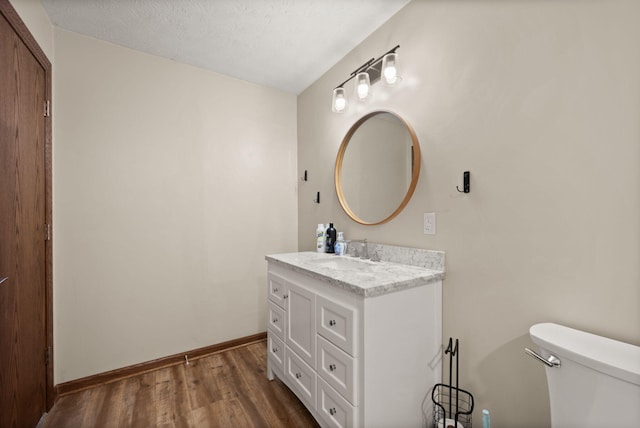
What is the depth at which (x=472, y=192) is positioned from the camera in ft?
4.23

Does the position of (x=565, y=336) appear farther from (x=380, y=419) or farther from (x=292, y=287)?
(x=292, y=287)

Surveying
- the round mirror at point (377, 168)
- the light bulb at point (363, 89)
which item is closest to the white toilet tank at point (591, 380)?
the round mirror at point (377, 168)

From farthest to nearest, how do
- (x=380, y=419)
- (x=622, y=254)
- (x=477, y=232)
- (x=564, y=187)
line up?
(x=477, y=232) < (x=380, y=419) < (x=564, y=187) < (x=622, y=254)

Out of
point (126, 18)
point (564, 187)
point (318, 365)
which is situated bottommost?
point (318, 365)

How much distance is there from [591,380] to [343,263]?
125cm

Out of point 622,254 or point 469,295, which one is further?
point 469,295

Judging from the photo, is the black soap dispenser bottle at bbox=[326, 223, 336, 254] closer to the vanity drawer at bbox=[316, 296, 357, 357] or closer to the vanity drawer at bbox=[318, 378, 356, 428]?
the vanity drawer at bbox=[316, 296, 357, 357]

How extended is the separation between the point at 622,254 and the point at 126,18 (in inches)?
106

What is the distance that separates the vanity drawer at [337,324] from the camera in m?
1.15

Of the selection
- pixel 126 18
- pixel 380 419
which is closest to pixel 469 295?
pixel 380 419

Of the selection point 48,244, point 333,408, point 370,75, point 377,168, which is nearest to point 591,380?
point 333,408

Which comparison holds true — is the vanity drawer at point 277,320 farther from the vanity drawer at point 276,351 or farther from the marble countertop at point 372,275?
the marble countertop at point 372,275

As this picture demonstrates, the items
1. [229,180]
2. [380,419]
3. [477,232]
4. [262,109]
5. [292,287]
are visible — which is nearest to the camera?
[380,419]

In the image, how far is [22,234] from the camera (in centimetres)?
133
